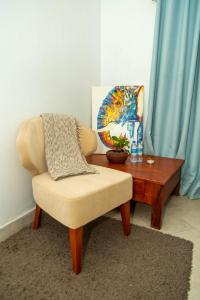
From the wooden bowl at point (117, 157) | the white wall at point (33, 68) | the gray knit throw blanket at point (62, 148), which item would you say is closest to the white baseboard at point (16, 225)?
the white wall at point (33, 68)

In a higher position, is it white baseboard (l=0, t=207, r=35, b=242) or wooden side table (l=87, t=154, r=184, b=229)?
wooden side table (l=87, t=154, r=184, b=229)

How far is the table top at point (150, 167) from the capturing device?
4.84ft

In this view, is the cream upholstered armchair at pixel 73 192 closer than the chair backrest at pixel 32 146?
Yes

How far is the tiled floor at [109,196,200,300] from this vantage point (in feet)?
4.44

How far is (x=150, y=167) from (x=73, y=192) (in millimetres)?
791

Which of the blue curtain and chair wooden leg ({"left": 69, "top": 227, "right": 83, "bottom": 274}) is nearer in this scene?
chair wooden leg ({"left": 69, "top": 227, "right": 83, "bottom": 274})

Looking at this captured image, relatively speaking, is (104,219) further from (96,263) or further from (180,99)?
(180,99)

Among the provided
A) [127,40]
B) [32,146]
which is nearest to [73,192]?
[32,146]

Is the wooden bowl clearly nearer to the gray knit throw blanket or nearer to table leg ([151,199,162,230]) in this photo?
the gray knit throw blanket

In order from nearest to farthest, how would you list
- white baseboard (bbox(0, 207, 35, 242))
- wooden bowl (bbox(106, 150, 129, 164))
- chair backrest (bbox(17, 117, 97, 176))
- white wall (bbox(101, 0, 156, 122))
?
chair backrest (bbox(17, 117, 97, 176)), white baseboard (bbox(0, 207, 35, 242)), wooden bowl (bbox(106, 150, 129, 164)), white wall (bbox(101, 0, 156, 122))

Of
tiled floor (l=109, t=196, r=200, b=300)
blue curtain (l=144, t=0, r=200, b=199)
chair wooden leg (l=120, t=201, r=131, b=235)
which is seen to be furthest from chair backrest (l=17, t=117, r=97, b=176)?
blue curtain (l=144, t=0, r=200, b=199)

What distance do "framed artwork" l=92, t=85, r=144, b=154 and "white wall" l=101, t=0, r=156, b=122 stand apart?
0.46ft

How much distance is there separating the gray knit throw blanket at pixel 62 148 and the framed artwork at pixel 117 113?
A: 1.91 feet

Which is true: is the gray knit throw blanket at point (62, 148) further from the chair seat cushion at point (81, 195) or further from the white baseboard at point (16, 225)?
the white baseboard at point (16, 225)
